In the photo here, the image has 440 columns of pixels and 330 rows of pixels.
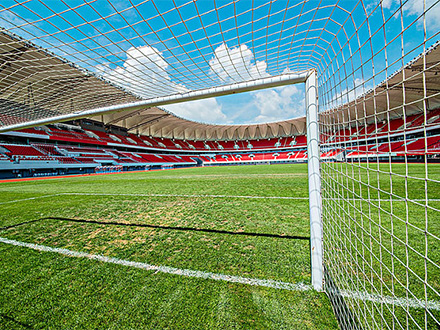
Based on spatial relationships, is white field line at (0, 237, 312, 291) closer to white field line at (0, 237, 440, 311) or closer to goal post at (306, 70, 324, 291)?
white field line at (0, 237, 440, 311)

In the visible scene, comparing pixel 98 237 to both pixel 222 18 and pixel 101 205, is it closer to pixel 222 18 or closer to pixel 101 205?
pixel 101 205

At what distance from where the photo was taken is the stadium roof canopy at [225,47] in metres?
1.40

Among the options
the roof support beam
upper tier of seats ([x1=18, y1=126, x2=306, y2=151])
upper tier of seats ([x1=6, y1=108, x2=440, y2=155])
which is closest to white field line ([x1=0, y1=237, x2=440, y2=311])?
upper tier of seats ([x1=6, y1=108, x2=440, y2=155])

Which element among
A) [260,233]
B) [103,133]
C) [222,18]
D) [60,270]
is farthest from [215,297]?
[103,133]

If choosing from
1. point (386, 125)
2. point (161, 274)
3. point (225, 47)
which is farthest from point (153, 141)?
point (386, 125)

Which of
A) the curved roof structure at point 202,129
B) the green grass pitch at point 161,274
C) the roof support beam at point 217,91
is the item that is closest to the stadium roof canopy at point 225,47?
the roof support beam at point 217,91

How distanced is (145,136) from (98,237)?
43.3 meters

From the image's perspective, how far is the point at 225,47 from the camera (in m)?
2.43

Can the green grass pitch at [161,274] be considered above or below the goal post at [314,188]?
below

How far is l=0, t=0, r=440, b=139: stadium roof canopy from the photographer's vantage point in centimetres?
140

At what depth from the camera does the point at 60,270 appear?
7.05 ft

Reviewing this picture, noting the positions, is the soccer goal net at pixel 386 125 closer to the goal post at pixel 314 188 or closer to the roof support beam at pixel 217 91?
the goal post at pixel 314 188

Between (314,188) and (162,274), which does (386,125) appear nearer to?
(314,188)

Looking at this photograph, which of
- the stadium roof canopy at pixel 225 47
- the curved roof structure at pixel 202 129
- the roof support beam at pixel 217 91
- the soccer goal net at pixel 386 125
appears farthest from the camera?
the curved roof structure at pixel 202 129
